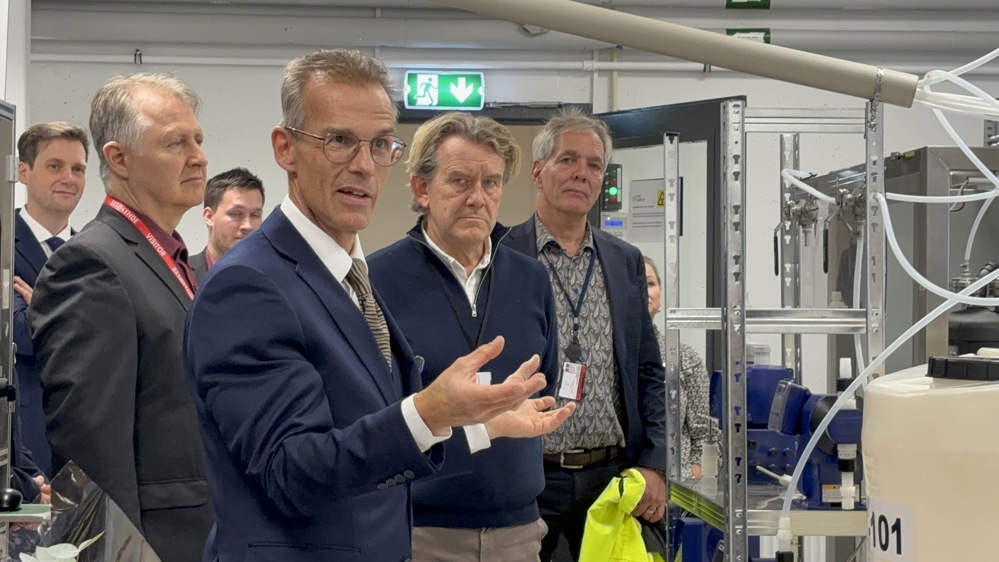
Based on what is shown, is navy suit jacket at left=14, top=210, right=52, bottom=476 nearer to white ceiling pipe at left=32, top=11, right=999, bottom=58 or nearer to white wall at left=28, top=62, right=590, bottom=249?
white wall at left=28, top=62, right=590, bottom=249

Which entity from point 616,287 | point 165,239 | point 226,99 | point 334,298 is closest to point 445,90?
point 226,99

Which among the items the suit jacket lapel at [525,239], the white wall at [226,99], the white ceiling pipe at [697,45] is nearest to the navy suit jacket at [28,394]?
the suit jacket lapel at [525,239]

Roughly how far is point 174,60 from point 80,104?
0.61 meters

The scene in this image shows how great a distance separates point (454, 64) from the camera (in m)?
6.41

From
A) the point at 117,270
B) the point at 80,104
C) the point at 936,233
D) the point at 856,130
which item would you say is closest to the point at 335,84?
the point at 117,270

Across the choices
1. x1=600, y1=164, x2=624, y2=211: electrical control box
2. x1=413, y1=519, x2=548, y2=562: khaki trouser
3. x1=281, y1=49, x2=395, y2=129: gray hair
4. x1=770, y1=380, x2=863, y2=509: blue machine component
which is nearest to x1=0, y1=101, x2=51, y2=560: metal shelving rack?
x1=281, y1=49, x2=395, y2=129: gray hair

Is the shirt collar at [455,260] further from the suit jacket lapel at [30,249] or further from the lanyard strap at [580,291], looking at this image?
the suit jacket lapel at [30,249]

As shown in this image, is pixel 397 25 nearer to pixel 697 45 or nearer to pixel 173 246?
pixel 173 246

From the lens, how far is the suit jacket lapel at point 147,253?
6.93 ft

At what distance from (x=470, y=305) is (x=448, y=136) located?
41cm

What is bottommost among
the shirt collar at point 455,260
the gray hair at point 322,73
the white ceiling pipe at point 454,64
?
the shirt collar at point 455,260

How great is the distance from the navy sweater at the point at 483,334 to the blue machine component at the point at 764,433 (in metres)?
0.57

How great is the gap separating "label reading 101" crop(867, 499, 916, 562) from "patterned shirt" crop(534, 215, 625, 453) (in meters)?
1.89

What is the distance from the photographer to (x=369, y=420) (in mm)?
1308
